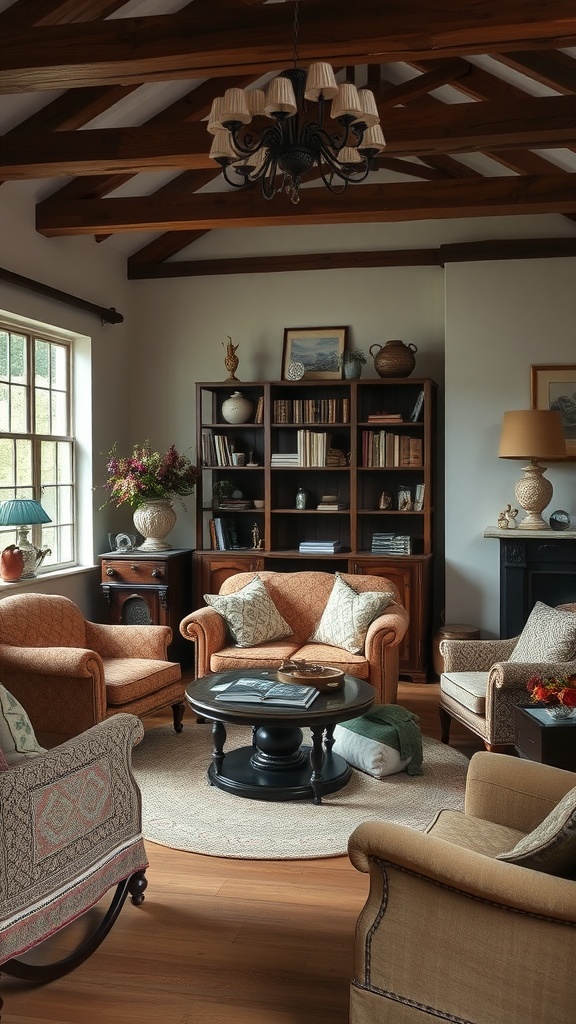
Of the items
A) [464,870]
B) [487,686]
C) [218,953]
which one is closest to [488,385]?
[487,686]

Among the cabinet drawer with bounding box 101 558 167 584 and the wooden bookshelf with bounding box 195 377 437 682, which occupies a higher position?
the wooden bookshelf with bounding box 195 377 437 682

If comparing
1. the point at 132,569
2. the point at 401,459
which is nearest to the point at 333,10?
the point at 401,459

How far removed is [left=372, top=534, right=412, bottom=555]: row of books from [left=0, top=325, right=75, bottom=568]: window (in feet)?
7.54

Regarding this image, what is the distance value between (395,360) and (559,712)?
3.59m

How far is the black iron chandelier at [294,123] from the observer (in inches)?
124

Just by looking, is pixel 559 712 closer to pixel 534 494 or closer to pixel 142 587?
pixel 534 494

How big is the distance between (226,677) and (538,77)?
3.64 m

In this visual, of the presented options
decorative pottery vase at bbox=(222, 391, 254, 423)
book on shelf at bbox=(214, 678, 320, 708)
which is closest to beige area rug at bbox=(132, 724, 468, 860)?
book on shelf at bbox=(214, 678, 320, 708)

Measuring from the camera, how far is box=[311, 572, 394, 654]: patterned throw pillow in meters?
5.18

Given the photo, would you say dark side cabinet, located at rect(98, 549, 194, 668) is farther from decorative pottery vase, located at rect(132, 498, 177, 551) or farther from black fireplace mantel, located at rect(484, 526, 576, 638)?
black fireplace mantel, located at rect(484, 526, 576, 638)

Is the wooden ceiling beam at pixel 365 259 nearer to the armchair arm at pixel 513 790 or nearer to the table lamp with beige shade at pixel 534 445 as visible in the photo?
the table lamp with beige shade at pixel 534 445

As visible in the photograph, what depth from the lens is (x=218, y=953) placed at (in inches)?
110

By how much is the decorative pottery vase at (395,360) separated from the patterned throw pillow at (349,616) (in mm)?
1943

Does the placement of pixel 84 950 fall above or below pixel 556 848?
below
